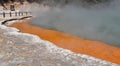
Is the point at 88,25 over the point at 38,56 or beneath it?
beneath

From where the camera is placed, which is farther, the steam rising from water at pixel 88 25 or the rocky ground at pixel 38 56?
the steam rising from water at pixel 88 25

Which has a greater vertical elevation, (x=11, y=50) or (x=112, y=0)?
(x=11, y=50)

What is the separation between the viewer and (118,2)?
87.7m

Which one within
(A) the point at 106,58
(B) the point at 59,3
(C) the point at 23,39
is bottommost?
(B) the point at 59,3

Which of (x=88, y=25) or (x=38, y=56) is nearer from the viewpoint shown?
(x=38, y=56)

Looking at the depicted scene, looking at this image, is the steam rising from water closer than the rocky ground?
No

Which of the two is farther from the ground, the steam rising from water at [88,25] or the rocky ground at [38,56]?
the rocky ground at [38,56]

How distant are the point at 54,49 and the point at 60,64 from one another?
149 inches

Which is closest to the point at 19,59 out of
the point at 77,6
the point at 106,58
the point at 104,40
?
the point at 106,58

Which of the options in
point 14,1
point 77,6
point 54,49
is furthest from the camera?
point 77,6

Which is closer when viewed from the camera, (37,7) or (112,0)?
(37,7)

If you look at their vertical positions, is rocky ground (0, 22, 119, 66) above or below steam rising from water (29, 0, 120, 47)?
above

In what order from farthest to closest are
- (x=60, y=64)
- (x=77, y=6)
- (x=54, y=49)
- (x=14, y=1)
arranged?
1. (x=77, y=6)
2. (x=14, y=1)
3. (x=54, y=49)
4. (x=60, y=64)

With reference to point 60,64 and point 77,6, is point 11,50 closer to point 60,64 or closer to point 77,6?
point 60,64
